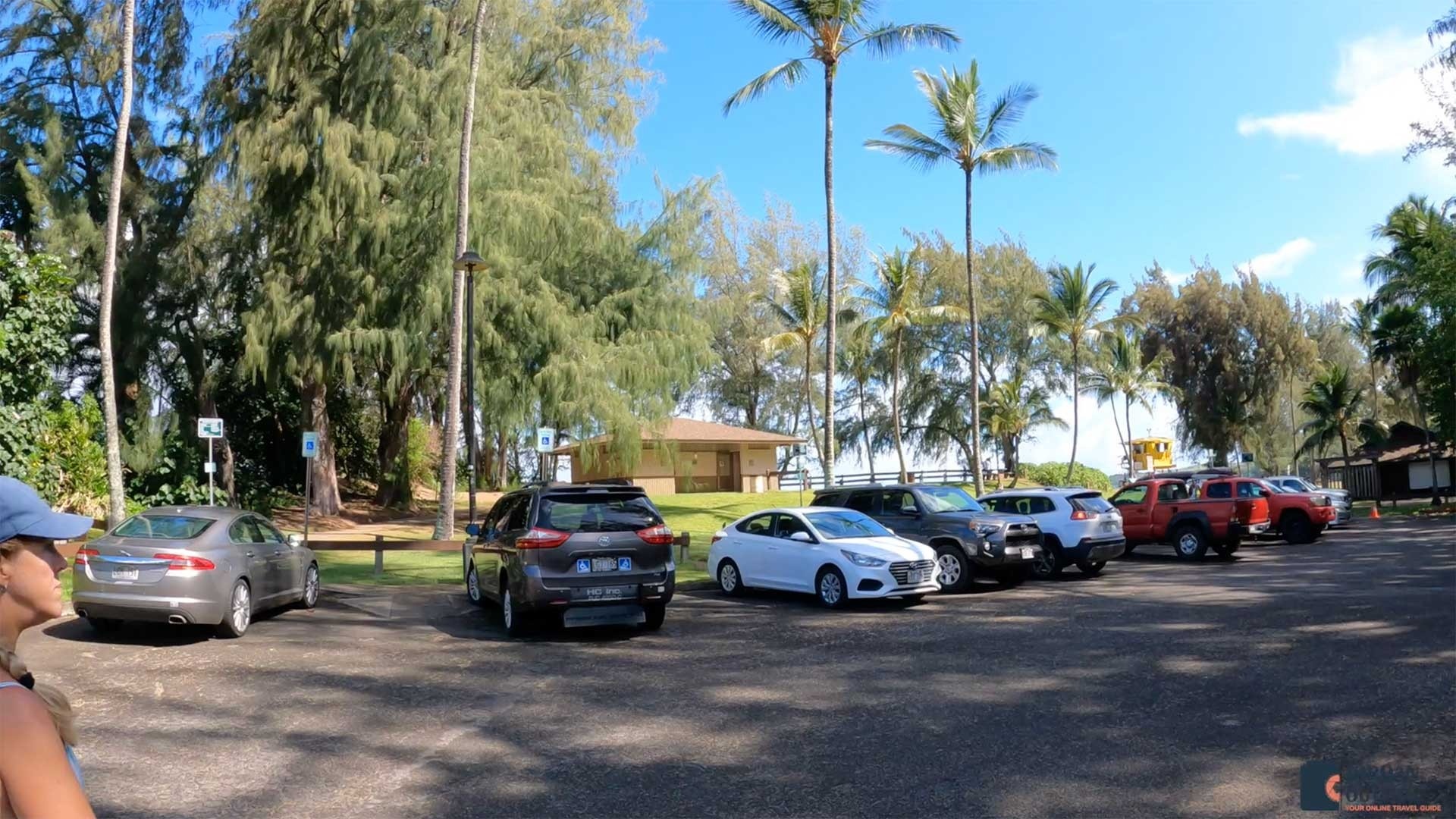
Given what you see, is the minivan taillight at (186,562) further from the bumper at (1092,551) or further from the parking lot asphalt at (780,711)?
the bumper at (1092,551)

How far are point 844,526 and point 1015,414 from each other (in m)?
42.4

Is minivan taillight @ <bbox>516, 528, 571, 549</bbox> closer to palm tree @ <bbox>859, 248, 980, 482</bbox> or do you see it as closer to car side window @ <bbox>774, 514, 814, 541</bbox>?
car side window @ <bbox>774, 514, 814, 541</bbox>

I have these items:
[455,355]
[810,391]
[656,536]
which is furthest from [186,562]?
[810,391]

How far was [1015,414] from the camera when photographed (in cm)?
5625

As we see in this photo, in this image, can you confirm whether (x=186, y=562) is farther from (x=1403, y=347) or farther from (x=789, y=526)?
(x=1403, y=347)

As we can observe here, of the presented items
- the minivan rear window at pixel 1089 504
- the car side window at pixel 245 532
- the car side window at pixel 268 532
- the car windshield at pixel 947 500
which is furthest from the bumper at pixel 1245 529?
the car side window at pixel 245 532

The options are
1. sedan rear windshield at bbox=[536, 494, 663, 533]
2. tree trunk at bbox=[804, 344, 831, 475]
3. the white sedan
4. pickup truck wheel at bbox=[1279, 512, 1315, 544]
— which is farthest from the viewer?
tree trunk at bbox=[804, 344, 831, 475]

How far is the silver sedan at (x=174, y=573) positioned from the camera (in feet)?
36.9

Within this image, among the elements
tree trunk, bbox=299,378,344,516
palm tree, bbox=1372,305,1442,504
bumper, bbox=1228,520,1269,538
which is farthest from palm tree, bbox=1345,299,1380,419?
tree trunk, bbox=299,378,344,516

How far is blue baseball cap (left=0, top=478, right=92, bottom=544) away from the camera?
2256mm

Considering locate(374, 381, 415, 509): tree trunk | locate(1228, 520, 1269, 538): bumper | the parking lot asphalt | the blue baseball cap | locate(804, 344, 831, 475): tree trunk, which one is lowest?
the parking lot asphalt

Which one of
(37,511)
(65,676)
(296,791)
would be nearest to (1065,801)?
(296,791)

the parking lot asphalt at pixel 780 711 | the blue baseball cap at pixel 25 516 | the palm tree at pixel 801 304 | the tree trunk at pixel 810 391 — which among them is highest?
the palm tree at pixel 801 304

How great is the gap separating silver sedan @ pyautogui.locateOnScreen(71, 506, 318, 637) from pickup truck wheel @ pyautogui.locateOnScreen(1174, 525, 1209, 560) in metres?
17.1
